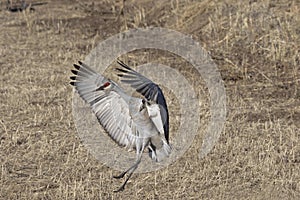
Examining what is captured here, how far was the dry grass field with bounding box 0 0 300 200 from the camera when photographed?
18.2 ft

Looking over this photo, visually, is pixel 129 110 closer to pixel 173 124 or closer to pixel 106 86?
pixel 106 86

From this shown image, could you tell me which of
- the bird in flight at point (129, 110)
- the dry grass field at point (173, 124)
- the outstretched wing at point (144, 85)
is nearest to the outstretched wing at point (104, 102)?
the bird in flight at point (129, 110)

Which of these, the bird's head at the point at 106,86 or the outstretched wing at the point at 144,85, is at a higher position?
the outstretched wing at the point at 144,85

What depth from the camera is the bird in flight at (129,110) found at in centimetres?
505

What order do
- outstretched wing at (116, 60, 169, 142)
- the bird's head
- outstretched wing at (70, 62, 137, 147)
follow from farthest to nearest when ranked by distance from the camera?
outstretched wing at (70, 62, 137, 147), the bird's head, outstretched wing at (116, 60, 169, 142)

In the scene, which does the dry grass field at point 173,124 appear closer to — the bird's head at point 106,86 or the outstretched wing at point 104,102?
the outstretched wing at point 104,102

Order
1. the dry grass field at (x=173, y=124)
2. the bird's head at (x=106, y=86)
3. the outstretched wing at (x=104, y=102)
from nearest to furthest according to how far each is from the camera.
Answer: the bird's head at (x=106, y=86)
the outstretched wing at (x=104, y=102)
the dry grass field at (x=173, y=124)

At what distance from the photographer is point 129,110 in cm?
533

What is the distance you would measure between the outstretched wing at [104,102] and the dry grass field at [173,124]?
1.43 feet

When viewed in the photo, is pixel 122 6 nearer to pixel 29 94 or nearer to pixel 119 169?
pixel 29 94

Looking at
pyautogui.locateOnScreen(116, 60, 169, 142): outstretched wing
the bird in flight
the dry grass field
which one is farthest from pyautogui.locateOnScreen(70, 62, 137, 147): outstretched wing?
the dry grass field

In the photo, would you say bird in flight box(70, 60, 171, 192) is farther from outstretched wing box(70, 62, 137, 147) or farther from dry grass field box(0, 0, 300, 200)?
dry grass field box(0, 0, 300, 200)

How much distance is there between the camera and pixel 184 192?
5422 millimetres

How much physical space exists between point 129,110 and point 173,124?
1835 mm
